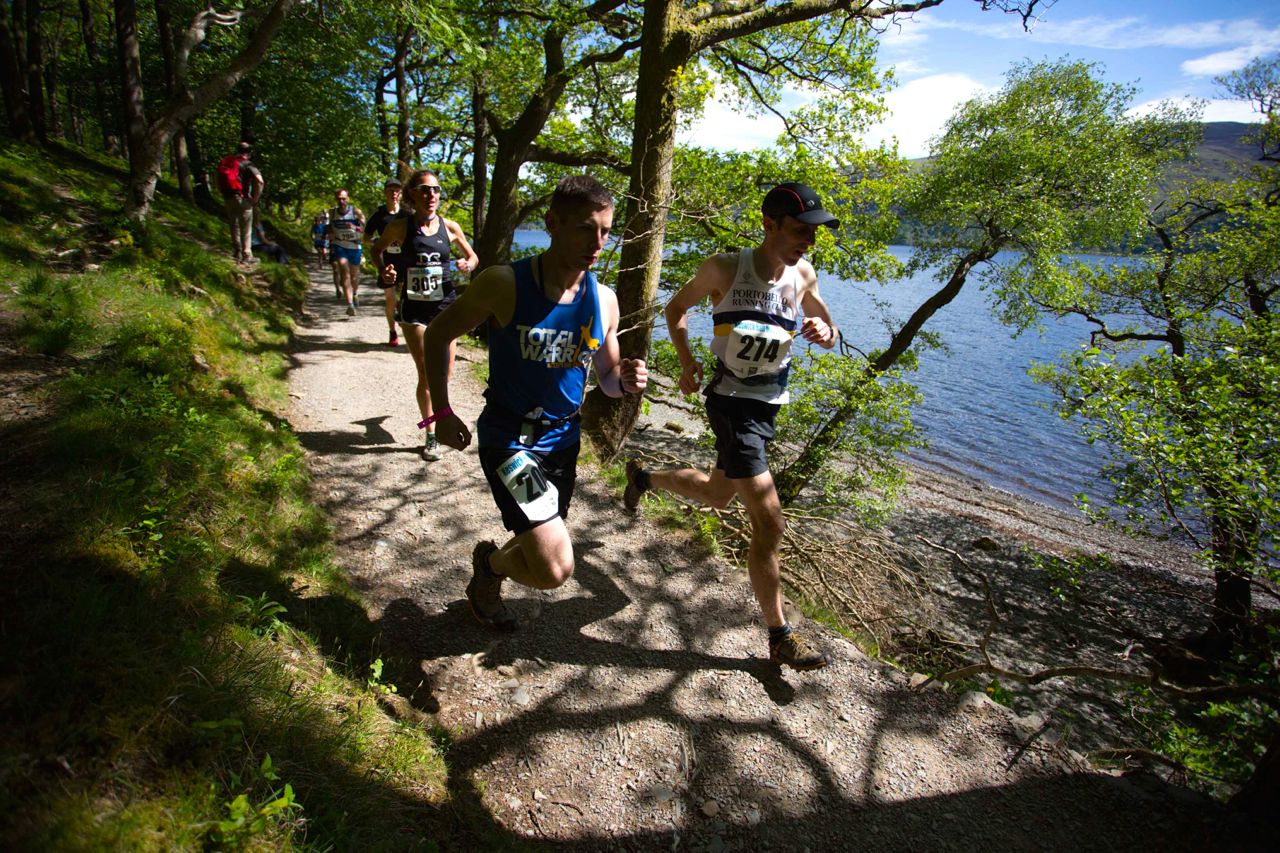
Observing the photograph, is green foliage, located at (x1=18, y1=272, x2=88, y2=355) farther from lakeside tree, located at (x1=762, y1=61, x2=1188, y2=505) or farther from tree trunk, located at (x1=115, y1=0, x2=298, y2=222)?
lakeside tree, located at (x1=762, y1=61, x2=1188, y2=505)

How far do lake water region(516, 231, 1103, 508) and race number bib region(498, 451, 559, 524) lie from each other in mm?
2231

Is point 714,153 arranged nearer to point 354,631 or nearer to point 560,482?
point 560,482

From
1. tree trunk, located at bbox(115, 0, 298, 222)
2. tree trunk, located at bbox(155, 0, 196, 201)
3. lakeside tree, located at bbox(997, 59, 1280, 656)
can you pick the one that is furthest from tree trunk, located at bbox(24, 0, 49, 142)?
lakeside tree, located at bbox(997, 59, 1280, 656)

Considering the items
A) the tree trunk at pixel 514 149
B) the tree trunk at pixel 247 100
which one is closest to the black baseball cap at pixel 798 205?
the tree trunk at pixel 514 149

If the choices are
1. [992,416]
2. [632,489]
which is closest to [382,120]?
[632,489]

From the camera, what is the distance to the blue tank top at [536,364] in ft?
9.16

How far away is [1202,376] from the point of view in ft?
20.6

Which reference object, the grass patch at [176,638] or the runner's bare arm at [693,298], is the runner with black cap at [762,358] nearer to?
the runner's bare arm at [693,298]

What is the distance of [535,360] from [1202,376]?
750 centimetres

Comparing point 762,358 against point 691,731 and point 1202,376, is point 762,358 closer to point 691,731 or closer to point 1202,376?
point 691,731

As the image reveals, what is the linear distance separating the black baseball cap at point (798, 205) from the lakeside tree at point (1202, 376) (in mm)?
3426

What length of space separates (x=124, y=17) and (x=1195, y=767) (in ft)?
51.4

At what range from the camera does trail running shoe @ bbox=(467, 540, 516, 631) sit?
3.25 meters

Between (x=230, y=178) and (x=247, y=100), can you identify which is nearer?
(x=230, y=178)
